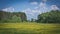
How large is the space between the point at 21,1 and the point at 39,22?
0.78m

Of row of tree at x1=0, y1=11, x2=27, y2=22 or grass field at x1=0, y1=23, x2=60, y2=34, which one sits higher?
row of tree at x1=0, y1=11, x2=27, y2=22

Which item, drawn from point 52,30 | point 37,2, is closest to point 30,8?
point 37,2

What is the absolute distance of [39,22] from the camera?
4.42 m

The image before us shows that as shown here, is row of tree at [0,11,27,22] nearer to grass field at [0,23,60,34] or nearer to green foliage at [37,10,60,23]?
grass field at [0,23,60,34]

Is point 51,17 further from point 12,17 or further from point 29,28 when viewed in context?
point 12,17

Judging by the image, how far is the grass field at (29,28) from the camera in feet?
14.2

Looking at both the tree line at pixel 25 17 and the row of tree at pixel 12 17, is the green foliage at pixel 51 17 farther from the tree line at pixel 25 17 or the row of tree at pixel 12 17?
the row of tree at pixel 12 17

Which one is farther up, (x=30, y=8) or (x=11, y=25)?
(x=30, y=8)

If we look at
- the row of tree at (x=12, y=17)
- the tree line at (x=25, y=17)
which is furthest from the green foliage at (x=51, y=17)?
the row of tree at (x=12, y=17)

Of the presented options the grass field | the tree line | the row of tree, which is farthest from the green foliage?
the row of tree

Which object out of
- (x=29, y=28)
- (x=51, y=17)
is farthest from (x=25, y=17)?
(x=51, y=17)

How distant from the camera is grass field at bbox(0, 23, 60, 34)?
4.33 m

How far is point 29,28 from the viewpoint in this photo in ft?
14.4

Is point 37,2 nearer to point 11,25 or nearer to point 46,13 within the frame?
point 46,13
